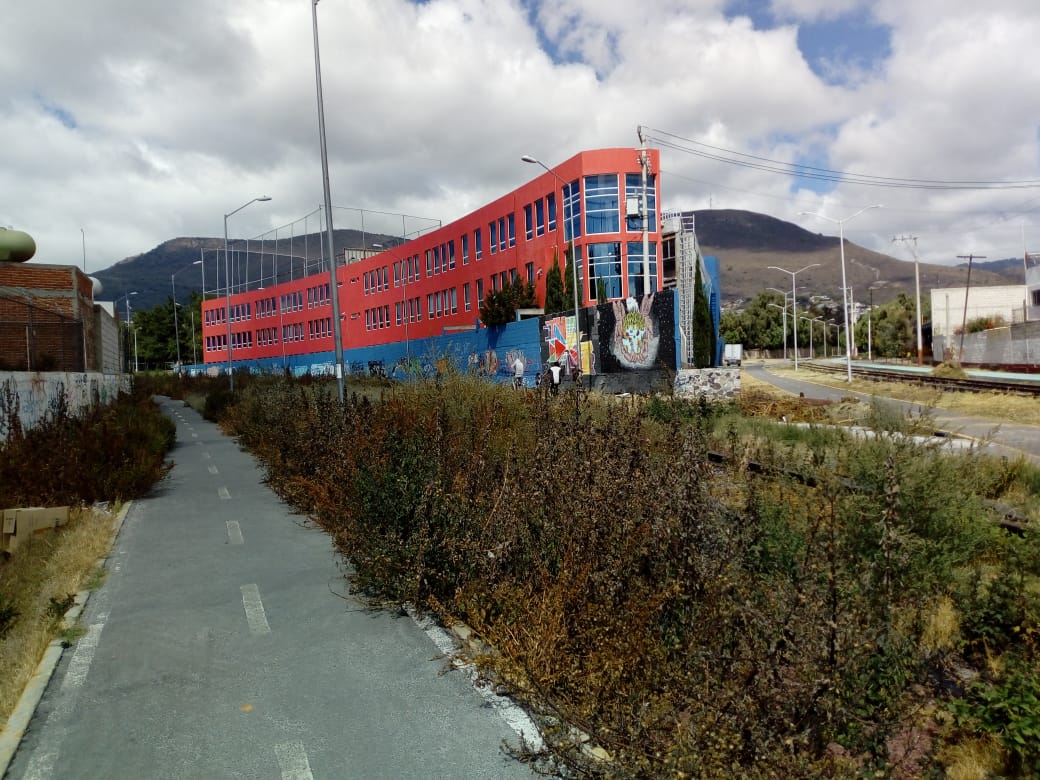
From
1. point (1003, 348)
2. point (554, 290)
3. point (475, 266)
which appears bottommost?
point (1003, 348)

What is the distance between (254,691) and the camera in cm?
517

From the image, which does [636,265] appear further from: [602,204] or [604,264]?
[602,204]

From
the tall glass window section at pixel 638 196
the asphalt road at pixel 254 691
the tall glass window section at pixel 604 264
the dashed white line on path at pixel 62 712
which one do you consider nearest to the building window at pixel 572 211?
the tall glass window section at pixel 604 264

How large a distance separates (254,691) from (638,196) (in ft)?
135

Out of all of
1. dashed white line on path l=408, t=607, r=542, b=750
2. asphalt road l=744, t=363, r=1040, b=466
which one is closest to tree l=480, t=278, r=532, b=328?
asphalt road l=744, t=363, r=1040, b=466

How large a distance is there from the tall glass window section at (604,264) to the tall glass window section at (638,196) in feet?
4.75

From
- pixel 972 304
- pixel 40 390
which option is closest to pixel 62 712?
pixel 40 390

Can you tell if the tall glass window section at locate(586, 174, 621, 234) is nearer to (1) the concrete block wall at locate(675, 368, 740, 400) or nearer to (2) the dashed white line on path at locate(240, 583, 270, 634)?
(1) the concrete block wall at locate(675, 368, 740, 400)

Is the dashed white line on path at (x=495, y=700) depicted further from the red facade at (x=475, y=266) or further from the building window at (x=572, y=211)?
the building window at (x=572, y=211)

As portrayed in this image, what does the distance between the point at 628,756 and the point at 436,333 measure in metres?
56.4

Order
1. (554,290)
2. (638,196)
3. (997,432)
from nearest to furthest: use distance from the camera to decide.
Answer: (997,432), (554,290), (638,196)

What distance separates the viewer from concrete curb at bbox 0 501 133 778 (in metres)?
4.46

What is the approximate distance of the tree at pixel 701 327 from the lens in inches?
1671

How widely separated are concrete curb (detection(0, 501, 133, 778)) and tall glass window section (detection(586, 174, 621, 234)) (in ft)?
125
